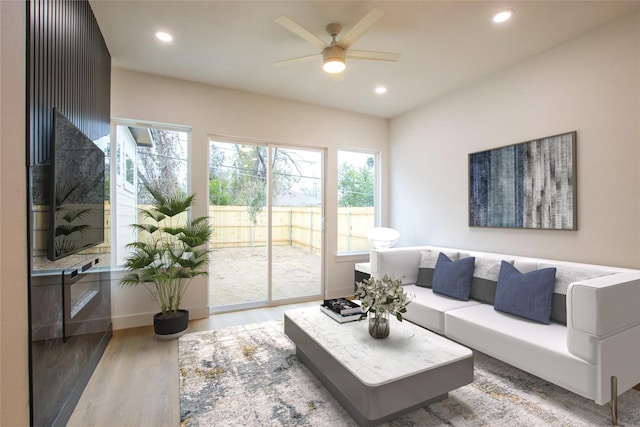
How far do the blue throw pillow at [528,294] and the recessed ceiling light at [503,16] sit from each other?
6.83ft

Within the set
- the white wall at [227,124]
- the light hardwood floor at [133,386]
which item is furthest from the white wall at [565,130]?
the light hardwood floor at [133,386]

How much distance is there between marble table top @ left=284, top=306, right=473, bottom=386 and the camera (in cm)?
172

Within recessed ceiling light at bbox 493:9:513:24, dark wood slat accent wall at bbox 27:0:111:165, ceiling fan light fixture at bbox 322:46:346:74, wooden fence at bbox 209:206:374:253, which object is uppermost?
recessed ceiling light at bbox 493:9:513:24

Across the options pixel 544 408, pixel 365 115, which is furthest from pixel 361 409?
pixel 365 115

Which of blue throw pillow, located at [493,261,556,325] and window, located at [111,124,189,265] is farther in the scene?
window, located at [111,124,189,265]

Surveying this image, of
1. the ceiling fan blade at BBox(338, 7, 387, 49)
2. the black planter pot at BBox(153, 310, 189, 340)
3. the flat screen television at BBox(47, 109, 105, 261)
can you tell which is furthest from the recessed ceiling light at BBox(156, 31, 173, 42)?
the black planter pot at BBox(153, 310, 189, 340)

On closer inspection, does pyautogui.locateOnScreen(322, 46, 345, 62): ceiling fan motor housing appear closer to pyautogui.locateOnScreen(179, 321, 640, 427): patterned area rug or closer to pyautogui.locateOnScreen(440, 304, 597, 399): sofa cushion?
pyautogui.locateOnScreen(440, 304, 597, 399): sofa cushion

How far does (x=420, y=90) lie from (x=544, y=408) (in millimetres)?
3467

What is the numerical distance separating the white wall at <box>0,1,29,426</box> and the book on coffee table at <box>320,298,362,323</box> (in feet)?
6.19

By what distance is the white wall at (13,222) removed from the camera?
1.22 meters

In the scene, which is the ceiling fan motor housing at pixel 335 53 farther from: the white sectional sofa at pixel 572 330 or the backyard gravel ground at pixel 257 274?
the backyard gravel ground at pixel 257 274

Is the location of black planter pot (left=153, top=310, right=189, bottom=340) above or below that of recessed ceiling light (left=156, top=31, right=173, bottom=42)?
below

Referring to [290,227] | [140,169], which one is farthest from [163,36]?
[290,227]

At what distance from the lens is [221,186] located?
12.9 ft
